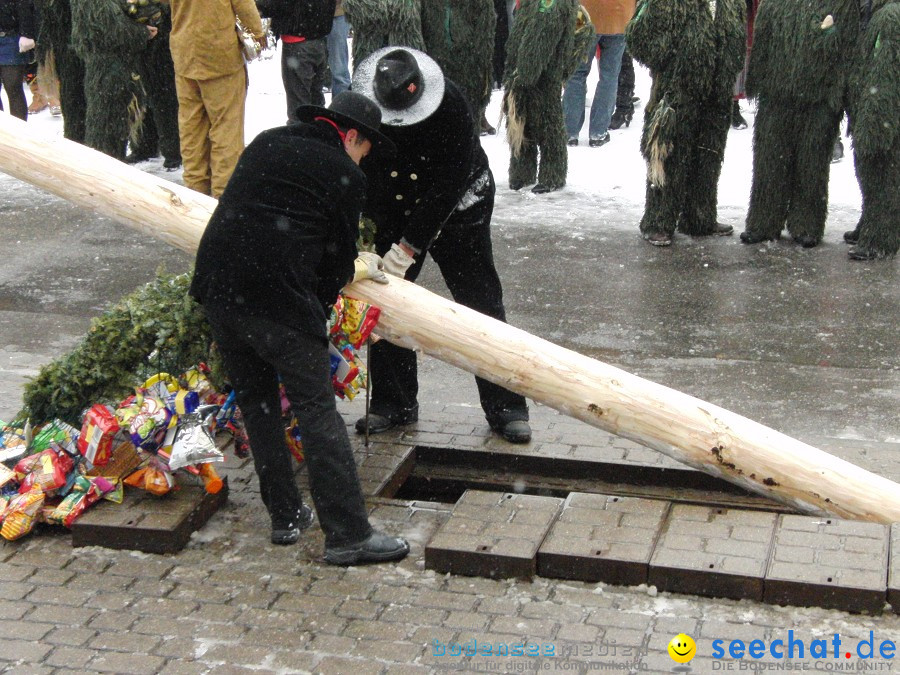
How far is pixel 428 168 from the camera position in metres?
5.08

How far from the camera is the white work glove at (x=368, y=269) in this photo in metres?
4.67

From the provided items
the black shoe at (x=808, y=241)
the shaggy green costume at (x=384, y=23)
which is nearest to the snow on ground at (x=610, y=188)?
the black shoe at (x=808, y=241)

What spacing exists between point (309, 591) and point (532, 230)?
220 inches

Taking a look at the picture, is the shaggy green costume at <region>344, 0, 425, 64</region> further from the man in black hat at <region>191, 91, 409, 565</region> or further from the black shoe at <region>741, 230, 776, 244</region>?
the man in black hat at <region>191, 91, 409, 565</region>

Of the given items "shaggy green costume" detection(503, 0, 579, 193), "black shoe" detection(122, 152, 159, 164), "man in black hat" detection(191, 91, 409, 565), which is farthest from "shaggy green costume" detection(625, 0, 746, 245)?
"black shoe" detection(122, 152, 159, 164)

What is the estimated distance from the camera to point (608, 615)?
3.94m

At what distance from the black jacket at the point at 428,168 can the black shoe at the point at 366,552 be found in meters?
1.39

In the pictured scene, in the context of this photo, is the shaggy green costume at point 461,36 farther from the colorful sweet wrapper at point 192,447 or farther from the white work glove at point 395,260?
the colorful sweet wrapper at point 192,447

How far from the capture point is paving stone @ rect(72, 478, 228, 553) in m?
4.39

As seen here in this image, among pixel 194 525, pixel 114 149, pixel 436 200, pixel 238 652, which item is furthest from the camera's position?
pixel 114 149

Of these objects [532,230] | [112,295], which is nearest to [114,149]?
[112,295]

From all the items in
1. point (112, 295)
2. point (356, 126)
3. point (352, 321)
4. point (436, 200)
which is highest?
point (356, 126)

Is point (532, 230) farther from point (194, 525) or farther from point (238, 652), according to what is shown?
point (238, 652)

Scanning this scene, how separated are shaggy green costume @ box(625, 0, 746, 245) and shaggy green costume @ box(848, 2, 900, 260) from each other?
929mm
